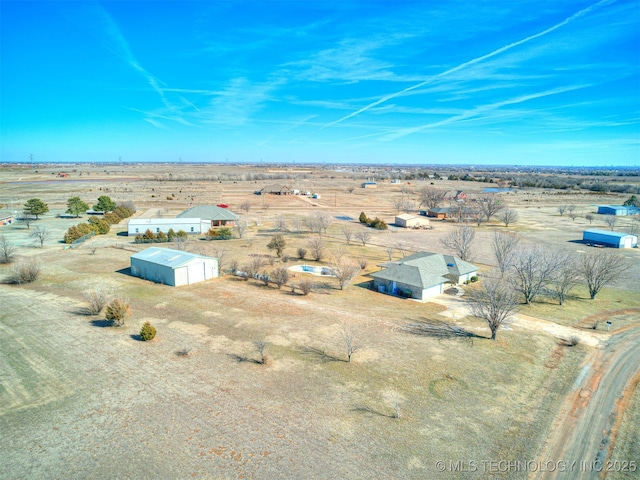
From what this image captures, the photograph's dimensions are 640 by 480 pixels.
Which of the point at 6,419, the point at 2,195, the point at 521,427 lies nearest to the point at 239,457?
the point at 6,419

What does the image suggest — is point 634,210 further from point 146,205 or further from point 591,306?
point 146,205

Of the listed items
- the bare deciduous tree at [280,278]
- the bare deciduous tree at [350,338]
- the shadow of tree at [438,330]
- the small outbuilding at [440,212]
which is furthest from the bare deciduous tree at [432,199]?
the bare deciduous tree at [350,338]

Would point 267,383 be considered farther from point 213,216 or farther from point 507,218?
point 507,218

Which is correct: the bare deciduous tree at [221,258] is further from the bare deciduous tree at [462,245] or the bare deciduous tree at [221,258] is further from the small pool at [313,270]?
the bare deciduous tree at [462,245]

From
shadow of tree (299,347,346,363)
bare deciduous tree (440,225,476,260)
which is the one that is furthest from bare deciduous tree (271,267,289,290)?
bare deciduous tree (440,225,476,260)

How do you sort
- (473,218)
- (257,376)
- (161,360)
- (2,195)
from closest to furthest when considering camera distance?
1. (257,376)
2. (161,360)
3. (473,218)
4. (2,195)
